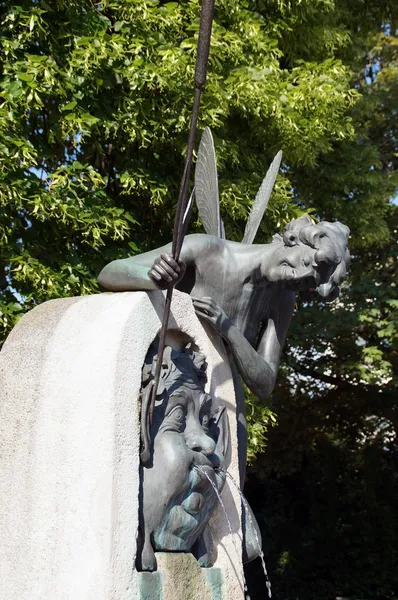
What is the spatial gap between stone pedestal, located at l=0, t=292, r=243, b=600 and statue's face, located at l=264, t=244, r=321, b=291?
1.66 feet

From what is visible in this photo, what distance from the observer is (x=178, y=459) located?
2.95 metres

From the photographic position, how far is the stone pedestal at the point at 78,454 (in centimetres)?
278

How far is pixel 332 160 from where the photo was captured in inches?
406

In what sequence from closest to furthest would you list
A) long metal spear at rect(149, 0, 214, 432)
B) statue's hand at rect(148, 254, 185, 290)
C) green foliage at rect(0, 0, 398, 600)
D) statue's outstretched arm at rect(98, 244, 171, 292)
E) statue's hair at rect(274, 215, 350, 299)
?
long metal spear at rect(149, 0, 214, 432), statue's hand at rect(148, 254, 185, 290), statue's outstretched arm at rect(98, 244, 171, 292), statue's hair at rect(274, 215, 350, 299), green foliage at rect(0, 0, 398, 600)

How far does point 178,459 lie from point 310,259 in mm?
1018

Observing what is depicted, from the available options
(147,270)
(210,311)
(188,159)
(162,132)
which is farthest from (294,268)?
(162,132)

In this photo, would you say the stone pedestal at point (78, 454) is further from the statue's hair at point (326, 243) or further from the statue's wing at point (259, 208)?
the statue's wing at point (259, 208)

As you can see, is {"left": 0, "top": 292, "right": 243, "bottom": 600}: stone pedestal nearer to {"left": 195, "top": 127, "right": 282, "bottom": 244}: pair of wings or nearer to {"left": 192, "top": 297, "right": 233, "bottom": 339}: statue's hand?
{"left": 192, "top": 297, "right": 233, "bottom": 339}: statue's hand

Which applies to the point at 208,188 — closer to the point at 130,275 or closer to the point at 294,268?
the point at 294,268

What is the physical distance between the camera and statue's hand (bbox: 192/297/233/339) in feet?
11.0

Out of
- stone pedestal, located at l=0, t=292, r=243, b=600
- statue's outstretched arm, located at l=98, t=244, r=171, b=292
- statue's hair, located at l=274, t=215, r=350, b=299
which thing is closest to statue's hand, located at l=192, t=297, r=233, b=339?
stone pedestal, located at l=0, t=292, r=243, b=600

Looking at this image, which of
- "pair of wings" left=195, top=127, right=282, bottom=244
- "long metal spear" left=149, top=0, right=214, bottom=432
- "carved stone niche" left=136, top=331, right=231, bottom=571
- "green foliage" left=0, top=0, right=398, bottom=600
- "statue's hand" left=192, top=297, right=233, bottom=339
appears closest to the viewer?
"long metal spear" left=149, top=0, right=214, bottom=432

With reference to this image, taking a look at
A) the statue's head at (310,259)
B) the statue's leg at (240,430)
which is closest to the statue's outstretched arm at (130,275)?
the statue's head at (310,259)

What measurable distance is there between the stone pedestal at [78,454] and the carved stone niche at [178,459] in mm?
68
